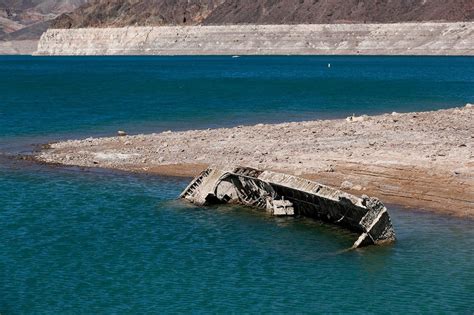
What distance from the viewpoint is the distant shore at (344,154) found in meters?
28.2

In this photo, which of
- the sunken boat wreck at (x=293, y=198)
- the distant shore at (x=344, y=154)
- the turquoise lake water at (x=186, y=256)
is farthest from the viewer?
the distant shore at (x=344, y=154)

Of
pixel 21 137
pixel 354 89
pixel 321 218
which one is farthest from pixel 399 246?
pixel 354 89

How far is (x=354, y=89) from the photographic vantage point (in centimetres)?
8838

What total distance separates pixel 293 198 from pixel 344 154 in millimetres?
7121

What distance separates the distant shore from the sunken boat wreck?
2739 millimetres

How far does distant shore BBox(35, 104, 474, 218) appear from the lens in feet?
92.5

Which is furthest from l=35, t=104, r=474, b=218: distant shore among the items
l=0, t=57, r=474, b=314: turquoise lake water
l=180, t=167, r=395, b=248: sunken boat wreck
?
l=180, t=167, r=395, b=248: sunken boat wreck

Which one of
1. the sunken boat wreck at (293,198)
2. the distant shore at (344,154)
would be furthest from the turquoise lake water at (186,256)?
the distant shore at (344,154)

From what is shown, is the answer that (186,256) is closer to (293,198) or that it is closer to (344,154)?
(293,198)

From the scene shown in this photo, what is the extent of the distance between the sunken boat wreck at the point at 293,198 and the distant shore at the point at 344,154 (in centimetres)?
274

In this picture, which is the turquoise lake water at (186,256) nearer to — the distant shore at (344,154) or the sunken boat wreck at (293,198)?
the sunken boat wreck at (293,198)

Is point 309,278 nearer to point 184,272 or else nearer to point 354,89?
point 184,272

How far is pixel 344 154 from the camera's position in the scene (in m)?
33.1

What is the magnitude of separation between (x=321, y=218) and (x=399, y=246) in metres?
3.41
